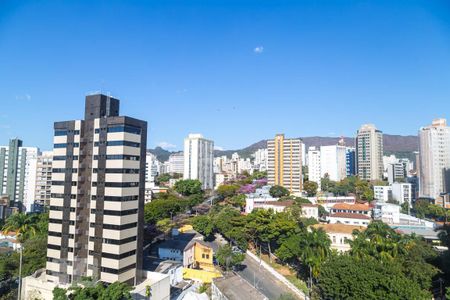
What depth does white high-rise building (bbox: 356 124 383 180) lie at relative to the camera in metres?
130

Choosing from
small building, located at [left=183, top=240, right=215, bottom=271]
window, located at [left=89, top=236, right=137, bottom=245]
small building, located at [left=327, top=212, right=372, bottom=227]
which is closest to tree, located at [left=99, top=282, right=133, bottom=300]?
window, located at [left=89, top=236, right=137, bottom=245]

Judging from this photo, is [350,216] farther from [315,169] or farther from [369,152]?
[369,152]

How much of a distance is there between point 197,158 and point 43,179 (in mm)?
57119

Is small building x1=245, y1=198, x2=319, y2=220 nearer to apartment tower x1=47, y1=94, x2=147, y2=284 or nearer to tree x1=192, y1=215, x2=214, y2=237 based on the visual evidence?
tree x1=192, y1=215, x2=214, y2=237

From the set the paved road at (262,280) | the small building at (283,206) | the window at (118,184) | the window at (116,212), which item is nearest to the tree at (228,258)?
the paved road at (262,280)

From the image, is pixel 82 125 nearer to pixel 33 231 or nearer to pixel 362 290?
pixel 33 231

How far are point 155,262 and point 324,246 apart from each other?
24072 millimetres

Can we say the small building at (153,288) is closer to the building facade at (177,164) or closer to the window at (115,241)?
the window at (115,241)

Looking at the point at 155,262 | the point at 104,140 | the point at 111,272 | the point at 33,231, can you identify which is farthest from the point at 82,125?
the point at 33,231

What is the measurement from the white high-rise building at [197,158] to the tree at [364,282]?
92166mm

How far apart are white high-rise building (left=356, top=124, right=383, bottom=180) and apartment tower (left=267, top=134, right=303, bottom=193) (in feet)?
169

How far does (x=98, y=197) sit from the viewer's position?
30766mm

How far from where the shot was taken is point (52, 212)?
33.2m

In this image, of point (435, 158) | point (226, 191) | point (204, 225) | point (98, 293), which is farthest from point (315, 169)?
point (98, 293)
